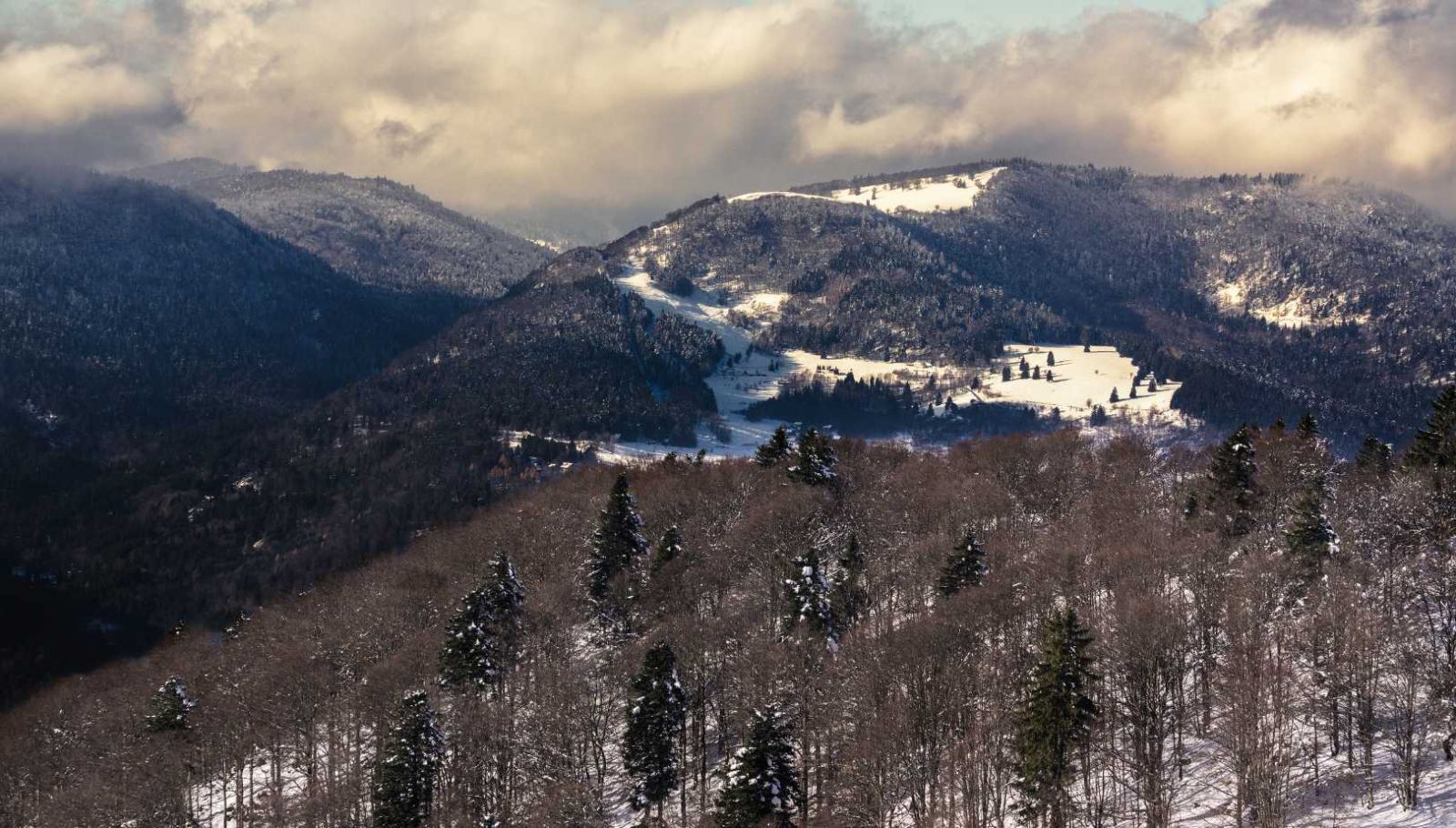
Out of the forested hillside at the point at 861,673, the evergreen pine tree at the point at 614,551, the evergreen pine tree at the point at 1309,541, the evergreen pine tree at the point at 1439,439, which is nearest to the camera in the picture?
the forested hillside at the point at 861,673

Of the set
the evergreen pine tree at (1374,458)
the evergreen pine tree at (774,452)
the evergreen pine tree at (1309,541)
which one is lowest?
the evergreen pine tree at (1309,541)

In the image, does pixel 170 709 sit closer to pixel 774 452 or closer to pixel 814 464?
pixel 814 464

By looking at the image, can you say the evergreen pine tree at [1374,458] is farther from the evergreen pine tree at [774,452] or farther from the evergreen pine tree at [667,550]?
the evergreen pine tree at [667,550]

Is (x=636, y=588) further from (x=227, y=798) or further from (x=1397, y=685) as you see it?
(x=1397, y=685)

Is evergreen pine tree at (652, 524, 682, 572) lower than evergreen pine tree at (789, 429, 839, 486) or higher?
lower

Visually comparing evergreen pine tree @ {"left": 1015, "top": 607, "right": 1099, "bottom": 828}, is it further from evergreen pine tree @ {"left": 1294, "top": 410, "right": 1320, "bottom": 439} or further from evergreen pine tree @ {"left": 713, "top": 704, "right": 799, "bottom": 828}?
evergreen pine tree @ {"left": 1294, "top": 410, "right": 1320, "bottom": 439}

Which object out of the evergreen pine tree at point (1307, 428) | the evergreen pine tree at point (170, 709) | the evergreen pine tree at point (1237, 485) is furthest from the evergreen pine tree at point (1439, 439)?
the evergreen pine tree at point (170, 709)

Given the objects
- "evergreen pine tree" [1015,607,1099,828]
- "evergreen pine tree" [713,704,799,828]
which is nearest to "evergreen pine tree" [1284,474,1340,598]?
"evergreen pine tree" [1015,607,1099,828]

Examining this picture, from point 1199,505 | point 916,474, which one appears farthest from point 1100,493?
point 916,474
